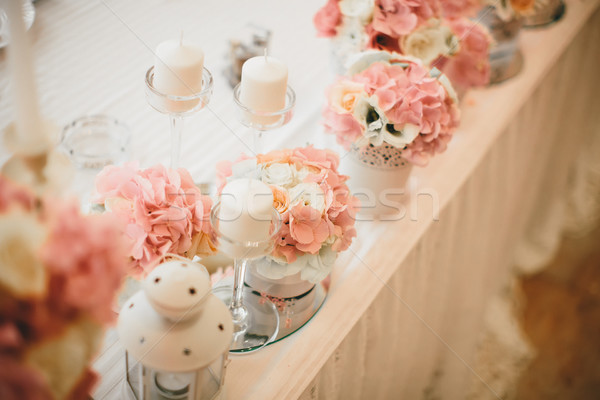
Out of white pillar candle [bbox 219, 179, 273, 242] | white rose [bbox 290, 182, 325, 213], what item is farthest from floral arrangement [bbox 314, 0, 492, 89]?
white pillar candle [bbox 219, 179, 273, 242]

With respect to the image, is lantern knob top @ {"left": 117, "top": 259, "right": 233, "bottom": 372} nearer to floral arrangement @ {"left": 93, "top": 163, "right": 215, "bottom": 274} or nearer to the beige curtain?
floral arrangement @ {"left": 93, "top": 163, "right": 215, "bottom": 274}

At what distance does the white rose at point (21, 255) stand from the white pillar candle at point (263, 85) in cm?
40

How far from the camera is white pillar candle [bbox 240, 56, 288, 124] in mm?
A: 652

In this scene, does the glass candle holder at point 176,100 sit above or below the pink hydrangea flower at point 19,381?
below

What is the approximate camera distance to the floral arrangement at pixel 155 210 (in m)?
0.56

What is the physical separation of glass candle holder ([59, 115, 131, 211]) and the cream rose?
365mm

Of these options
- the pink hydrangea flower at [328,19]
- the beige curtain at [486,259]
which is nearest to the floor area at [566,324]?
the beige curtain at [486,259]

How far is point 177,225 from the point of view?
0.57 m

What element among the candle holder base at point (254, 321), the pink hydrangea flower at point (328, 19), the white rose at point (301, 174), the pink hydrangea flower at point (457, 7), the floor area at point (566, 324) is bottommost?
the floor area at point (566, 324)

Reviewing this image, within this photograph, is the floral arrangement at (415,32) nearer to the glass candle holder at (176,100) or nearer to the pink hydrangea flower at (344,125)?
the pink hydrangea flower at (344,125)

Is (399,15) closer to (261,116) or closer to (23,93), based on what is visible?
(261,116)

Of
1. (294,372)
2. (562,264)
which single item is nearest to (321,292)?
(294,372)

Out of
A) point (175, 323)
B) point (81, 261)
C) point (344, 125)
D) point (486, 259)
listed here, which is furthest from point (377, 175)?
point (486, 259)

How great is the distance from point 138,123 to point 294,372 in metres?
0.54
